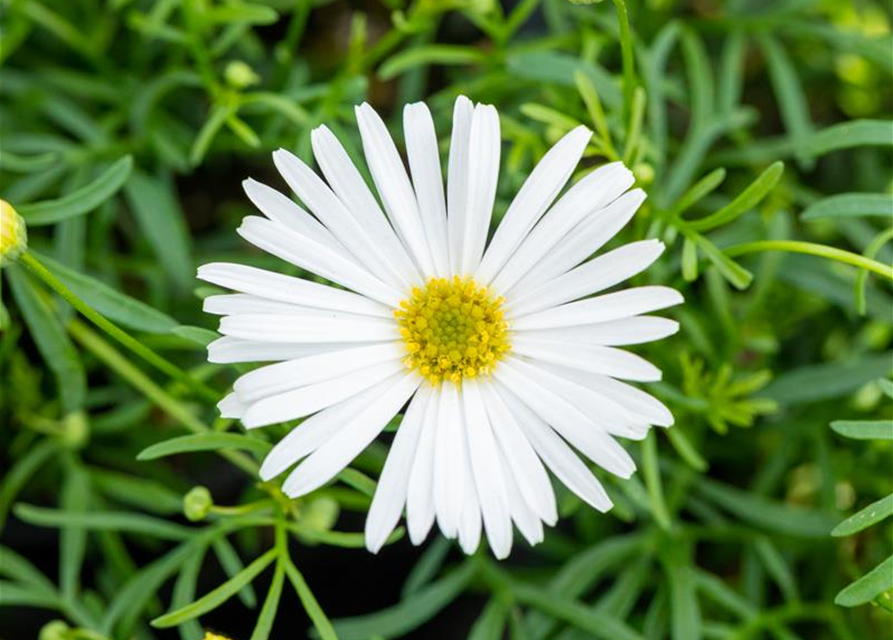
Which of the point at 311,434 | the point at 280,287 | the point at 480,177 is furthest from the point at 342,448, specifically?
the point at 480,177

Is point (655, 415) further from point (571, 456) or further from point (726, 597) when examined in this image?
point (726, 597)

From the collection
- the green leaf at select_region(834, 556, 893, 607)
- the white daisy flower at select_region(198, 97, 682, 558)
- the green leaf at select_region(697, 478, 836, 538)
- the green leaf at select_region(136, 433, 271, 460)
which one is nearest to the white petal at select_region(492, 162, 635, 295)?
the white daisy flower at select_region(198, 97, 682, 558)

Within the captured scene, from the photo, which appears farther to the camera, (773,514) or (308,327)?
(773,514)

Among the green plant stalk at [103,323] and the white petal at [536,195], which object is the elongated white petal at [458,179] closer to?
the white petal at [536,195]

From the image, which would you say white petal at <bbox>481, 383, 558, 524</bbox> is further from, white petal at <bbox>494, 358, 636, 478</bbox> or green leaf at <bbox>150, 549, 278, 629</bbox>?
green leaf at <bbox>150, 549, 278, 629</bbox>

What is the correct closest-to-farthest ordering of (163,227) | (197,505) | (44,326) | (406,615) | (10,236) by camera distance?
(10,236) → (197,505) → (44,326) → (406,615) → (163,227)

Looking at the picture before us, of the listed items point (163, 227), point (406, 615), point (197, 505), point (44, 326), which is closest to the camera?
point (197, 505)

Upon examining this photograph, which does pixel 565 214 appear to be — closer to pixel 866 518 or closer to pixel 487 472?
pixel 487 472
